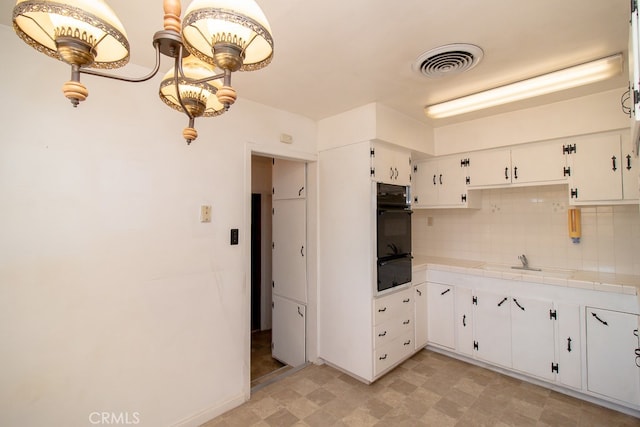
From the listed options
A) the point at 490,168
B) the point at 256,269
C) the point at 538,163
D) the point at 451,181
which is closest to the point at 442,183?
the point at 451,181

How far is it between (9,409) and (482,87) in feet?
12.2

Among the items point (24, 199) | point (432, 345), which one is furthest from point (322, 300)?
point (24, 199)

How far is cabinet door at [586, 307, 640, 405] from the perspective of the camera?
220cm

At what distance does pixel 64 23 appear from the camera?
79 centimetres

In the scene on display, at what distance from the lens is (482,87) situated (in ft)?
7.80

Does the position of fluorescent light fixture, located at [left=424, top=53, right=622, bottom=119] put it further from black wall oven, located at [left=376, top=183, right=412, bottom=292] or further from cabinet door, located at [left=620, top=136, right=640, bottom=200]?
black wall oven, located at [left=376, top=183, right=412, bottom=292]

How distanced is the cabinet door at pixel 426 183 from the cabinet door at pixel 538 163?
804 millimetres

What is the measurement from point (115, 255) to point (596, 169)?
3797 millimetres

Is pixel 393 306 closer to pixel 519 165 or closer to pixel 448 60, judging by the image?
pixel 519 165

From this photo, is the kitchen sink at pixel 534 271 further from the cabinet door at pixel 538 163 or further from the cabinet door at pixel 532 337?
the cabinet door at pixel 538 163

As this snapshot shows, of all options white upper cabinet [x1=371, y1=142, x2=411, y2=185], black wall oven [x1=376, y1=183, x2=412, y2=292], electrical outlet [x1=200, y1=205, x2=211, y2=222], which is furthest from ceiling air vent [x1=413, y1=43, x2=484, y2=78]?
electrical outlet [x1=200, y1=205, x2=211, y2=222]

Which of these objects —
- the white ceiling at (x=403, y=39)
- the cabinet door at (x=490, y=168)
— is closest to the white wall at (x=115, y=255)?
the white ceiling at (x=403, y=39)

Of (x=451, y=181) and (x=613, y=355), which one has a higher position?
(x=451, y=181)

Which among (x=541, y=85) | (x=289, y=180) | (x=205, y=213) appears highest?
(x=541, y=85)
